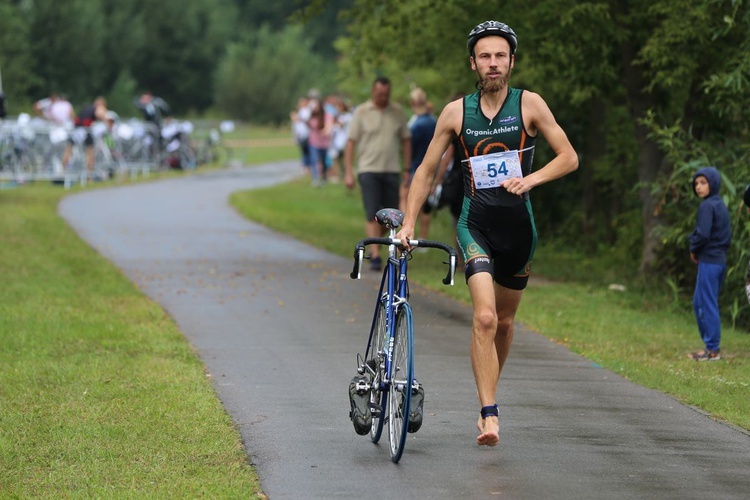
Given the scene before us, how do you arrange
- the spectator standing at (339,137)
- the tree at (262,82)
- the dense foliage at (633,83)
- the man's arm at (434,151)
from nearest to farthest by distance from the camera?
the man's arm at (434,151), the dense foliage at (633,83), the spectator standing at (339,137), the tree at (262,82)

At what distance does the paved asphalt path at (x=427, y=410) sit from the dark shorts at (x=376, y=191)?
81cm

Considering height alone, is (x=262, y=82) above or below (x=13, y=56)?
below

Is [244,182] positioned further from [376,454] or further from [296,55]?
[296,55]

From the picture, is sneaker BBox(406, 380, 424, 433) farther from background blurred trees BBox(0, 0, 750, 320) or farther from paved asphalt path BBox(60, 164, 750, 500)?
background blurred trees BBox(0, 0, 750, 320)

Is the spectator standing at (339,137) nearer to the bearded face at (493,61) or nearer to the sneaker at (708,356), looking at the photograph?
the sneaker at (708,356)

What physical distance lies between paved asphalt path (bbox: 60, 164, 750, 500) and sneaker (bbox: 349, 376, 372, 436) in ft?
0.35

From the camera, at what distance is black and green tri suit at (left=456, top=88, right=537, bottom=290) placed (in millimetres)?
6984

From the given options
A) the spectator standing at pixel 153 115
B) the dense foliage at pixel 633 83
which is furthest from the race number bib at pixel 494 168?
the spectator standing at pixel 153 115

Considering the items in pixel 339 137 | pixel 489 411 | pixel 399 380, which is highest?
pixel 399 380

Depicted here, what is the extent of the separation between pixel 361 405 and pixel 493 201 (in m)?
1.20

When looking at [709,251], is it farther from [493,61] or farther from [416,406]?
[416,406]

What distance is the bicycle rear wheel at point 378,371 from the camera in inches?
273

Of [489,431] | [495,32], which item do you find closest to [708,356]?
[489,431]

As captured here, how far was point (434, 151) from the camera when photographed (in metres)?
7.13
